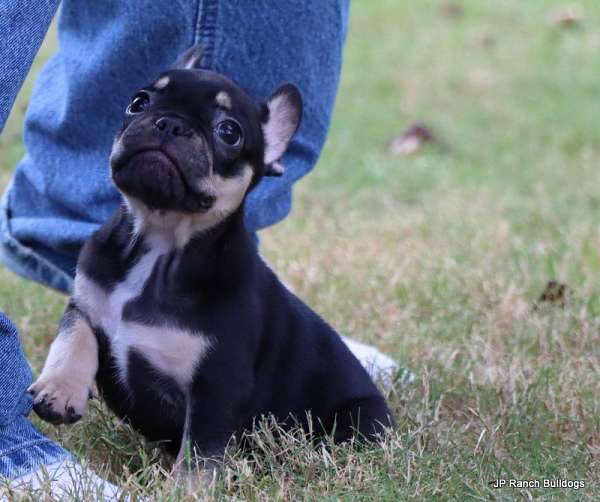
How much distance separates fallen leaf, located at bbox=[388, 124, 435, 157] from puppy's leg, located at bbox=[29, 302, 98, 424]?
474cm

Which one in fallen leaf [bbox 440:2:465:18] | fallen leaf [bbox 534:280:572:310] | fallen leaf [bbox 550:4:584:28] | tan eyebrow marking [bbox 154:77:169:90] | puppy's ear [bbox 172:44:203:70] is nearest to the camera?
tan eyebrow marking [bbox 154:77:169:90]

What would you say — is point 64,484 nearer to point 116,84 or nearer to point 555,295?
point 116,84

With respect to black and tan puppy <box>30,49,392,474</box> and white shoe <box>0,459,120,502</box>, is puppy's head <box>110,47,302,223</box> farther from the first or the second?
white shoe <box>0,459,120,502</box>

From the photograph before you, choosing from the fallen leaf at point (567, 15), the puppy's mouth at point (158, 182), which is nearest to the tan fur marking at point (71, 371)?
the puppy's mouth at point (158, 182)

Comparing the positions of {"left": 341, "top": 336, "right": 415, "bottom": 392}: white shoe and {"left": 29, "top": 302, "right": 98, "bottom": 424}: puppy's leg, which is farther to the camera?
{"left": 341, "top": 336, "right": 415, "bottom": 392}: white shoe

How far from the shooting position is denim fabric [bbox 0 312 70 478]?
2594mm

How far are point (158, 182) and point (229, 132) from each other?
217 mm

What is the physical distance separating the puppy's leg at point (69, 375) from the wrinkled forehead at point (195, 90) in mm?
551

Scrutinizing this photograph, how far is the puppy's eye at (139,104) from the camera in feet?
8.66

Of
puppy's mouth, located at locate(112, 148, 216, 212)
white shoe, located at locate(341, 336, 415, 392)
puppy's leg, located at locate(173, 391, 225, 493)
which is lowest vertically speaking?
white shoe, located at locate(341, 336, 415, 392)

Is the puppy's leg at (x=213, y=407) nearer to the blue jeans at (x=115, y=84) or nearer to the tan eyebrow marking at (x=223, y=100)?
the tan eyebrow marking at (x=223, y=100)

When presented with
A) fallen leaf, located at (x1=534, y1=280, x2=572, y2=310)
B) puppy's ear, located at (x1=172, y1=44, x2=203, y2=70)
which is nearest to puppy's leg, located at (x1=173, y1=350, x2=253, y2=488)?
puppy's ear, located at (x1=172, y1=44, x2=203, y2=70)

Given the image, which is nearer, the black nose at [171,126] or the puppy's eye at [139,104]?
the black nose at [171,126]

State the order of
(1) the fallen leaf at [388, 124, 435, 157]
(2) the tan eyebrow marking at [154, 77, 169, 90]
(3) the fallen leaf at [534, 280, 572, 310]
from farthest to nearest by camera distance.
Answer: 1. (1) the fallen leaf at [388, 124, 435, 157]
2. (3) the fallen leaf at [534, 280, 572, 310]
3. (2) the tan eyebrow marking at [154, 77, 169, 90]
